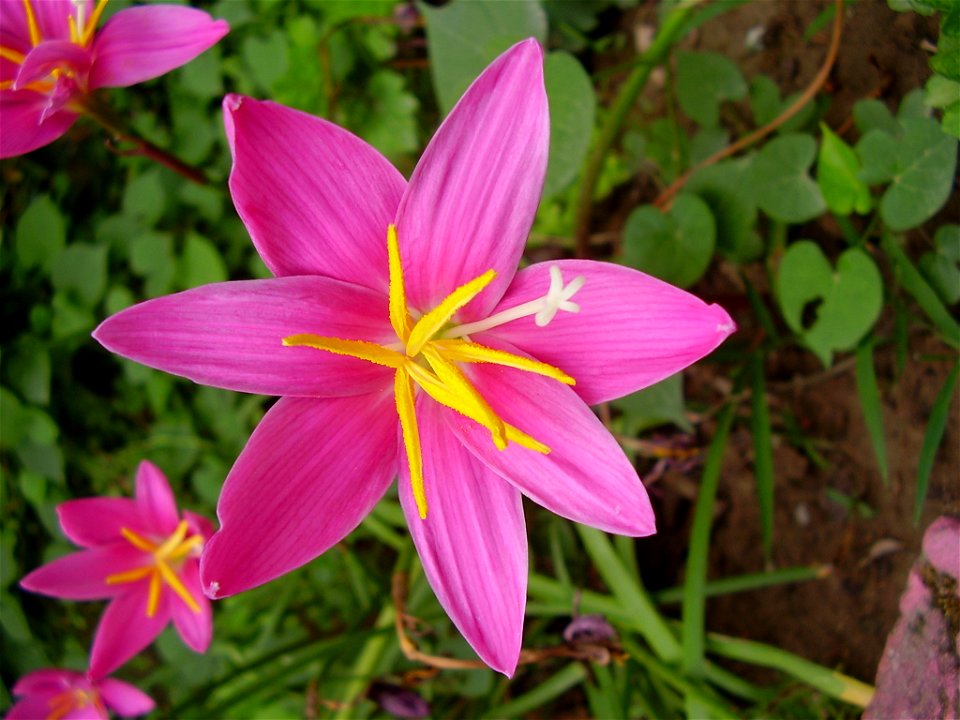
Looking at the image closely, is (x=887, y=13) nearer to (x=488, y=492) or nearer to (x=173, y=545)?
(x=488, y=492)

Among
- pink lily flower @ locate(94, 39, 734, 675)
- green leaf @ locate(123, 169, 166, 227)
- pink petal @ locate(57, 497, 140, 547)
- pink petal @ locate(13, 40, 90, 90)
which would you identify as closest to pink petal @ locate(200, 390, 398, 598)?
pink lily flower @ locate(94, 39, 734, 675)

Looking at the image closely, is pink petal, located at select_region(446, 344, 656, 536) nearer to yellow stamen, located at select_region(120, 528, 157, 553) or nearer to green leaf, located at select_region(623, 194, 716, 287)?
green leaf, located at select_region(623, 194, 716, 287)

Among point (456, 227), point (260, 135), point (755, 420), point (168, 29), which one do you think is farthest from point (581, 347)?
point (168, 29)

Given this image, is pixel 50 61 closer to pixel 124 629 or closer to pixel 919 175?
pixel 124 629

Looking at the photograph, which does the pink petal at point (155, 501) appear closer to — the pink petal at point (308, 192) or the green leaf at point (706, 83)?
the pink petal at point (308, 192)

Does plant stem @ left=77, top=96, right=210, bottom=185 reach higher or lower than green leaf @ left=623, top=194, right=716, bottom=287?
higher

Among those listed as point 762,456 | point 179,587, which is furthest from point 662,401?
point 179,587

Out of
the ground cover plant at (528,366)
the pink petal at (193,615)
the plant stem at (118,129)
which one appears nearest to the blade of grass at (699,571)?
the ground cover plant at (528,366)
